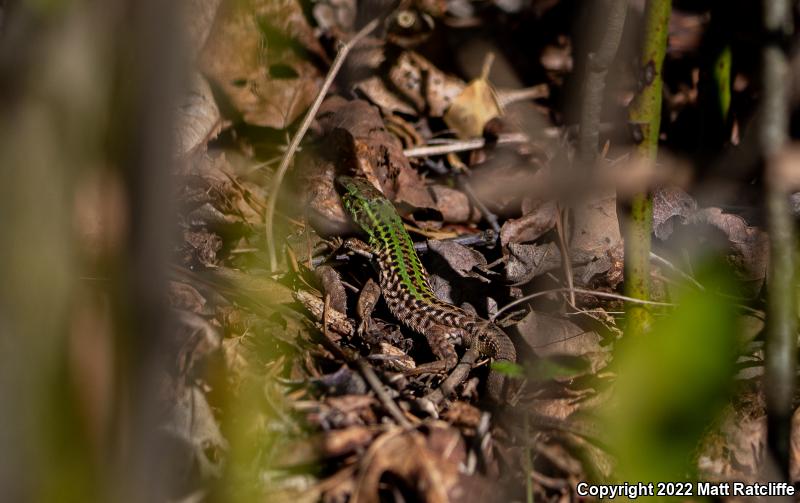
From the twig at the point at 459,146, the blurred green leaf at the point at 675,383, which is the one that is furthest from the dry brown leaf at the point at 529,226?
the blurred green leaf at the point at 675,383

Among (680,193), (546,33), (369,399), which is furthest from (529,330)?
(546,33)

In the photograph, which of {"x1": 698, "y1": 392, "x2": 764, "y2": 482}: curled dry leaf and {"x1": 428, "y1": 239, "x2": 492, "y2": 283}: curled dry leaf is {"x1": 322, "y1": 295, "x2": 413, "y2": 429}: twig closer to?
{"x1": 698, "y1": 392, "x2": 764, "y2": 482}: curled dry leaf

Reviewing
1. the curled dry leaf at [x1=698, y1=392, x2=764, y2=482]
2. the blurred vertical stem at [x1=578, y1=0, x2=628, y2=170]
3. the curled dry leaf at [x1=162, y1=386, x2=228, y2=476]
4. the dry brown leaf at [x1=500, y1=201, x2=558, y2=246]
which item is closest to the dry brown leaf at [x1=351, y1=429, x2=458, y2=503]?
the curled dry leaf at [x1=162, y1=386, x2=228, y2=476]

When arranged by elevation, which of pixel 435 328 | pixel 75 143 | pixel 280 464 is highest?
pixel 75 143

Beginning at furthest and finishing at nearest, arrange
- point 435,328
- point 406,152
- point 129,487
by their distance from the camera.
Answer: point 406,152, point 435,328, point 129,487

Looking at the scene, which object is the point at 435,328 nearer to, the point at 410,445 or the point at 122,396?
the point at 410,445

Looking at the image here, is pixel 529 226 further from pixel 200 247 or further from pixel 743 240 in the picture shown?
pixel 200 247

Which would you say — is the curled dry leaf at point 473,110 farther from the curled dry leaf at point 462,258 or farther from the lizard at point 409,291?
the curled dry leaf at point 462,258

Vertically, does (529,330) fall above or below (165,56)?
below
